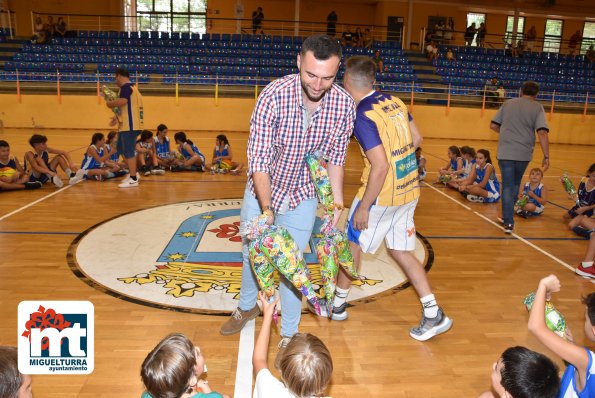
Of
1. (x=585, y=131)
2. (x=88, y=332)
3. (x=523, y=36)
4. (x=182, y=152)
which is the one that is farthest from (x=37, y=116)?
(x=523, y=36)

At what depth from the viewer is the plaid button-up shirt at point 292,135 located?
8.70ft

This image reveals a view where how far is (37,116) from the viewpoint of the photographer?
14891 millimetres

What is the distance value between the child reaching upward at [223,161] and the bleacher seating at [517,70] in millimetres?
11974

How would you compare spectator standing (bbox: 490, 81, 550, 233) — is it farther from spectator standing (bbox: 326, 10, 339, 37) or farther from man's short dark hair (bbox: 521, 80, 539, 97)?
spectator standing (bbox: 326, 10, 339, 37)

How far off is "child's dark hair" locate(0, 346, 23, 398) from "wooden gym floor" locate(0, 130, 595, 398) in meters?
1.03

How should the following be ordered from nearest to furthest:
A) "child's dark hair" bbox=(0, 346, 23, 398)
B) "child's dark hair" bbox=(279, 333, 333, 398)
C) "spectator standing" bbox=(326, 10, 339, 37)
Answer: "child's dark hair" bbox=(0, 346, 23, 398), "child's dark hair" bbox=(279, 333, 333, 398), "spectator standing" bbox=(326, 10, 339, 37)

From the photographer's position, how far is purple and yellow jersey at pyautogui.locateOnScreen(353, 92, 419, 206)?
3135 millimetres

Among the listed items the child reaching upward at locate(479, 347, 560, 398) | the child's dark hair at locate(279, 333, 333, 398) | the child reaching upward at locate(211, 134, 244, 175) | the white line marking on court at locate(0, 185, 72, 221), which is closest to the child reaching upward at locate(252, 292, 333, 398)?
the child's dark hair at locate(279, 333, 333, 398)

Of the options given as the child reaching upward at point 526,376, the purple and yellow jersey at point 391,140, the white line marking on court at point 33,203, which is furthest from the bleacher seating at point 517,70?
the child reaching upward at point 526,376

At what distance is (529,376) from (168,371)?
1375 mm

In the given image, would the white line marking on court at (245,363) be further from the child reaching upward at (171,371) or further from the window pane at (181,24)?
the window pane at (181,24)

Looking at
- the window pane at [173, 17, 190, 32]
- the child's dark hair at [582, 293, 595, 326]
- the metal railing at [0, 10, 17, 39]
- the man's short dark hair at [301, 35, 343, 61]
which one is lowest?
the child's dark hair at [582, 293, 595, 326]

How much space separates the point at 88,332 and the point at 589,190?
617cm

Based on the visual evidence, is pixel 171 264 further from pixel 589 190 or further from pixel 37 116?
pixel 37 116
